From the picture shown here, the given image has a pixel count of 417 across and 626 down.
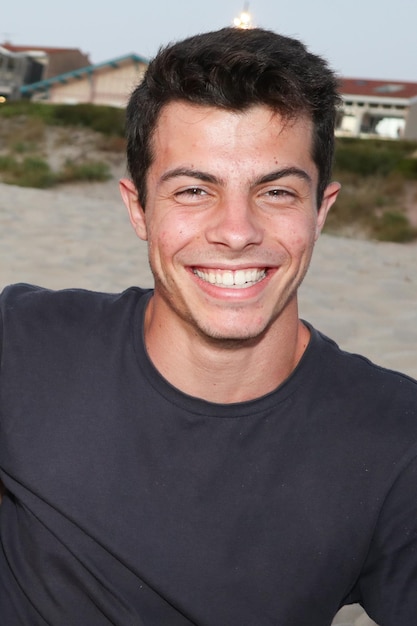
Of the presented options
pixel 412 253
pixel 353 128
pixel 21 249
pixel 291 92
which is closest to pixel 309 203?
pixel 291 92

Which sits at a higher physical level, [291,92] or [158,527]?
[291,92]

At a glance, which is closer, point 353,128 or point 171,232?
point 171,232

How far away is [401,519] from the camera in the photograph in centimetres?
171

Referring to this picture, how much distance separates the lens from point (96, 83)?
1526 inches

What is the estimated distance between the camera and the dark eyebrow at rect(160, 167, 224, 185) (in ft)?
5.79

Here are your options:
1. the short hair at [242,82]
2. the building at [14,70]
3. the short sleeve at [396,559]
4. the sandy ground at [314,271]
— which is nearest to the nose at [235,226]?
the short hair at [242,82]

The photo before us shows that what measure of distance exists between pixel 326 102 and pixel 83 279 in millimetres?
4141

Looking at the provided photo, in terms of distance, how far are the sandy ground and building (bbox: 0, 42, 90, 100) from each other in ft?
109

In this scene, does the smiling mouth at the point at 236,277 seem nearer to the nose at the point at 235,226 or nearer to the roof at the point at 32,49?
the nose at the point at 235,226

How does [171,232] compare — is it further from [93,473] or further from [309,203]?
[93,473]

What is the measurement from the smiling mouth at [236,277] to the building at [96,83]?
36750 mm

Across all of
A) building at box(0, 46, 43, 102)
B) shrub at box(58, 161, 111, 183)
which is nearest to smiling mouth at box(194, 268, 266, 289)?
shrub at box(58, 161, 111, 183)

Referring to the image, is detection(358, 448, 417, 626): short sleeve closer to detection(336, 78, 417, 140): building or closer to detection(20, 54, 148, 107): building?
detection(336, 78, 417, 140): building

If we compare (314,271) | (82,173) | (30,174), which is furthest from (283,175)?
→ (82,173)
